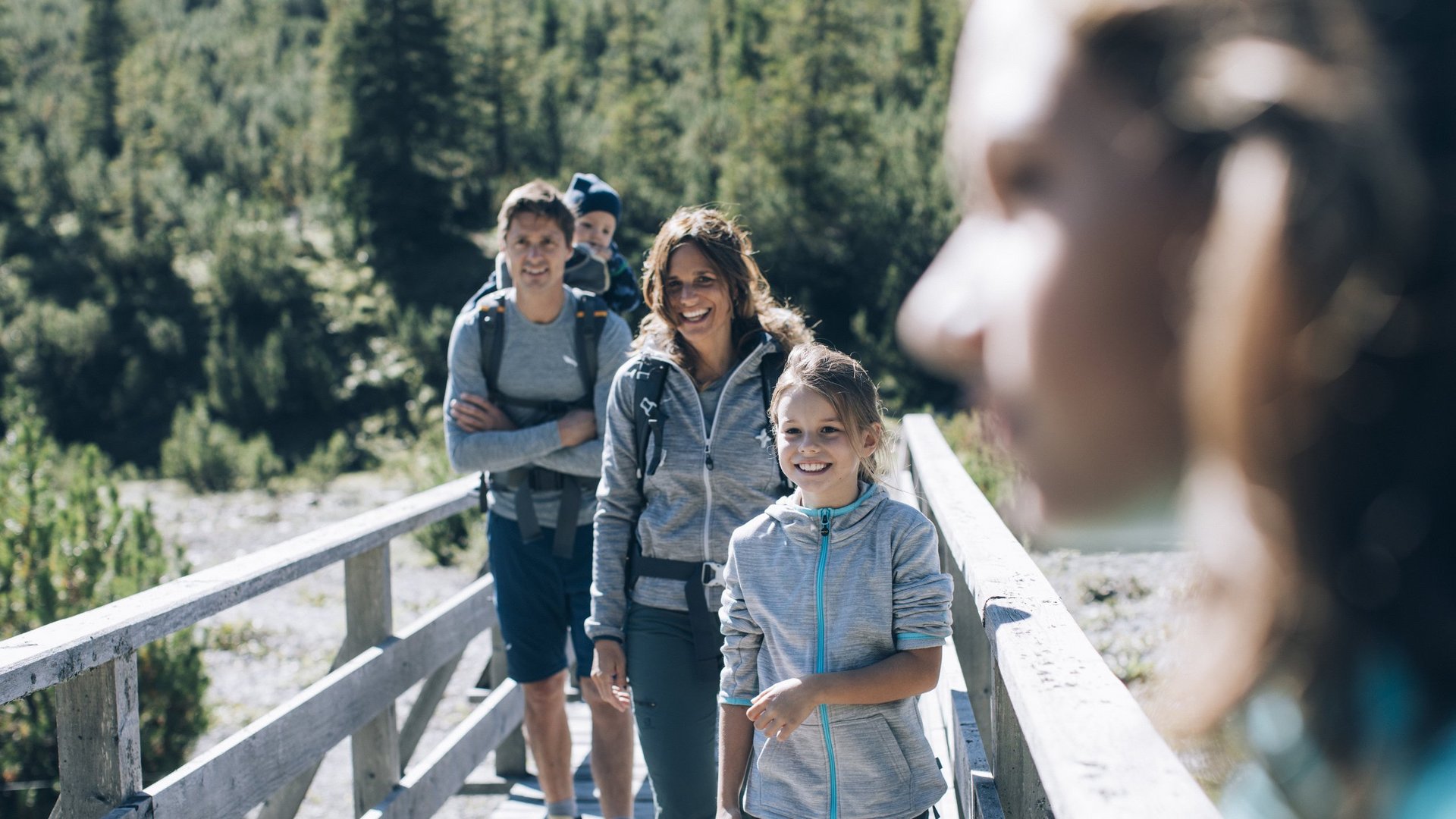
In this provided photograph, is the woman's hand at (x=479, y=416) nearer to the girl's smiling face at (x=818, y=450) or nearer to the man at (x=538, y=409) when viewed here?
the man at (x=538, y=409)

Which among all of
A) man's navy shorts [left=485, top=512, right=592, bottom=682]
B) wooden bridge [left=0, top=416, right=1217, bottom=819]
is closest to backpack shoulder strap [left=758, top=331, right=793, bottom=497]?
wooden bridge [left=0, top=416, right=1217, bottom=819]

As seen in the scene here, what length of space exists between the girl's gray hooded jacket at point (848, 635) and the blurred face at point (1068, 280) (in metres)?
1.72

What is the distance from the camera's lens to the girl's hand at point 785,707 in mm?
2145

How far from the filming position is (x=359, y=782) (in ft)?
11.9

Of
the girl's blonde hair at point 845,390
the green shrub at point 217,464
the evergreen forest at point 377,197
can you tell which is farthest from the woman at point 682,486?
the evergreen forest at point 377,197

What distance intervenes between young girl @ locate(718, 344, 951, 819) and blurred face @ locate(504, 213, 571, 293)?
1.40 metres

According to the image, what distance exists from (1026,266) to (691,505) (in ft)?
7.84

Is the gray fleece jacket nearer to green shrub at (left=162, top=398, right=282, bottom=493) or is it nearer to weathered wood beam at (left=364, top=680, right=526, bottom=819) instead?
weathered wood beam at (left=364, top=680, right=526, bottom=819)

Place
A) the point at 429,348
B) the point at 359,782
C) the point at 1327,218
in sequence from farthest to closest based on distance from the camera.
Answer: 1. the point at 429,348
2. the point at 359,782
3. the point at 1327,218

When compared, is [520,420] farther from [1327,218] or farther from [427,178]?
[427,178]

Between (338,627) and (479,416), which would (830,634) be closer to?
(479,416)

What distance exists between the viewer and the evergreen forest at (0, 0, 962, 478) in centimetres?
3131

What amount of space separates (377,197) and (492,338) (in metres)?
36.0

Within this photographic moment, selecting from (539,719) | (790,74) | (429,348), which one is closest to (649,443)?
(539,719)
